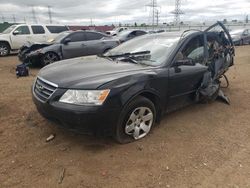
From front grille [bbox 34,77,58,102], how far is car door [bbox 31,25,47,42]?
12.1 meters

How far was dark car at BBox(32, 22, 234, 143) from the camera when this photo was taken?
3168 millimetres

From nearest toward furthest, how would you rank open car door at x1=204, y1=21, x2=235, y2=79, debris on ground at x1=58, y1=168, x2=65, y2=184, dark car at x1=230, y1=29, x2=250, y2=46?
1. debris on ground at x1=58, y1=168, x2=65, y2=184
2. open car door at x1=204, y1=21, x2=235, y2=79
3. dark car at x1=230, y1=29, x2=250, y2=46

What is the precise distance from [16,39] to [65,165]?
43.9 feet

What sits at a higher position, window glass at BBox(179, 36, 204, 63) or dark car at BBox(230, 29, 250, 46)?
window glass at BBox(179, 36, 204, 63)

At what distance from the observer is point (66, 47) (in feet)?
32.9

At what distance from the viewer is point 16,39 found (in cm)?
1471

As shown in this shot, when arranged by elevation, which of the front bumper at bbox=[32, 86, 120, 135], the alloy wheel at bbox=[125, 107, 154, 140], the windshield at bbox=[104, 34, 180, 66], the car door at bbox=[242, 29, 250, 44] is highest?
the windshield at bbox=[104, 34, 180, 66]

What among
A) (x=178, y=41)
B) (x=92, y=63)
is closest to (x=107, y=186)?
(x=92, y=63)

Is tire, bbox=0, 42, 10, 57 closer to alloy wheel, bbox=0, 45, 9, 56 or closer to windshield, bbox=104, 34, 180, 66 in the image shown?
alloy wheel, bbox=0, 45, 9, 56

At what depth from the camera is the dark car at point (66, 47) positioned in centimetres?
977

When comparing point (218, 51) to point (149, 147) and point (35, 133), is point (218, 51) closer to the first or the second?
point (149, 147)

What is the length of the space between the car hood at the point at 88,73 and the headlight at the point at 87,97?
0.21 ft

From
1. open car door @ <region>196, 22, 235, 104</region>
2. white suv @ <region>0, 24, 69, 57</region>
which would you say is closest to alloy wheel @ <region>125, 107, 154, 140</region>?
open car door @ <region>196, 22, 235, 104</region>

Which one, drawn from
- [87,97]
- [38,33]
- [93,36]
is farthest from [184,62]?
[38,33]
